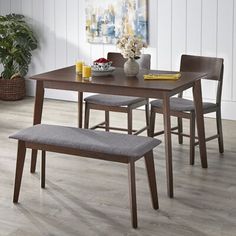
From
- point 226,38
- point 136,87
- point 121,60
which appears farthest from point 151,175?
point 226,38

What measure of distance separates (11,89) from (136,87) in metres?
3.44

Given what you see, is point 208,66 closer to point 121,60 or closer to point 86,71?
point 121,60

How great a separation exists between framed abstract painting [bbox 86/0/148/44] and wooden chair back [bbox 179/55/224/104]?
1.55 meters

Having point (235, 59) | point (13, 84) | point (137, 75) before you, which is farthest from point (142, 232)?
point (13, 84)

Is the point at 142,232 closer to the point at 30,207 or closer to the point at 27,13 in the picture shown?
the point at 30,207

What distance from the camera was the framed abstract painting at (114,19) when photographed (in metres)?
6.78

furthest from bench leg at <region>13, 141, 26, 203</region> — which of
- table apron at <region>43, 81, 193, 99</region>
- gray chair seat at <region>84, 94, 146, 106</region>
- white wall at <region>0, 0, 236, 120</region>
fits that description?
white wall at <region>0, 0, 236, 120</region>

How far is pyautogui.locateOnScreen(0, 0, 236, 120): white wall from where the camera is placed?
21.0ft

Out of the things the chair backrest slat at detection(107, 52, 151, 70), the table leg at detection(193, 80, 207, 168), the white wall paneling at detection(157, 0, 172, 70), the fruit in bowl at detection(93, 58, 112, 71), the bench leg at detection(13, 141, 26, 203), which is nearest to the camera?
the bench leg at detection(13, 141, 26, 203)

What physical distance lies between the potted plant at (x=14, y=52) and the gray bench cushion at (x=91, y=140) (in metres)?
3.39

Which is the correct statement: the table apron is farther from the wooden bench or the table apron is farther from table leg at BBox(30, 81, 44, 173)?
the wooden bench

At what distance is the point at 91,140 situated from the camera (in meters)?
3.83

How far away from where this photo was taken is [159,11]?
6.67 metres

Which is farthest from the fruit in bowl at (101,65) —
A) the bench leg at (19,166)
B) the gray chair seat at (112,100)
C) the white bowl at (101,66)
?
the bench leg at (19,166)
